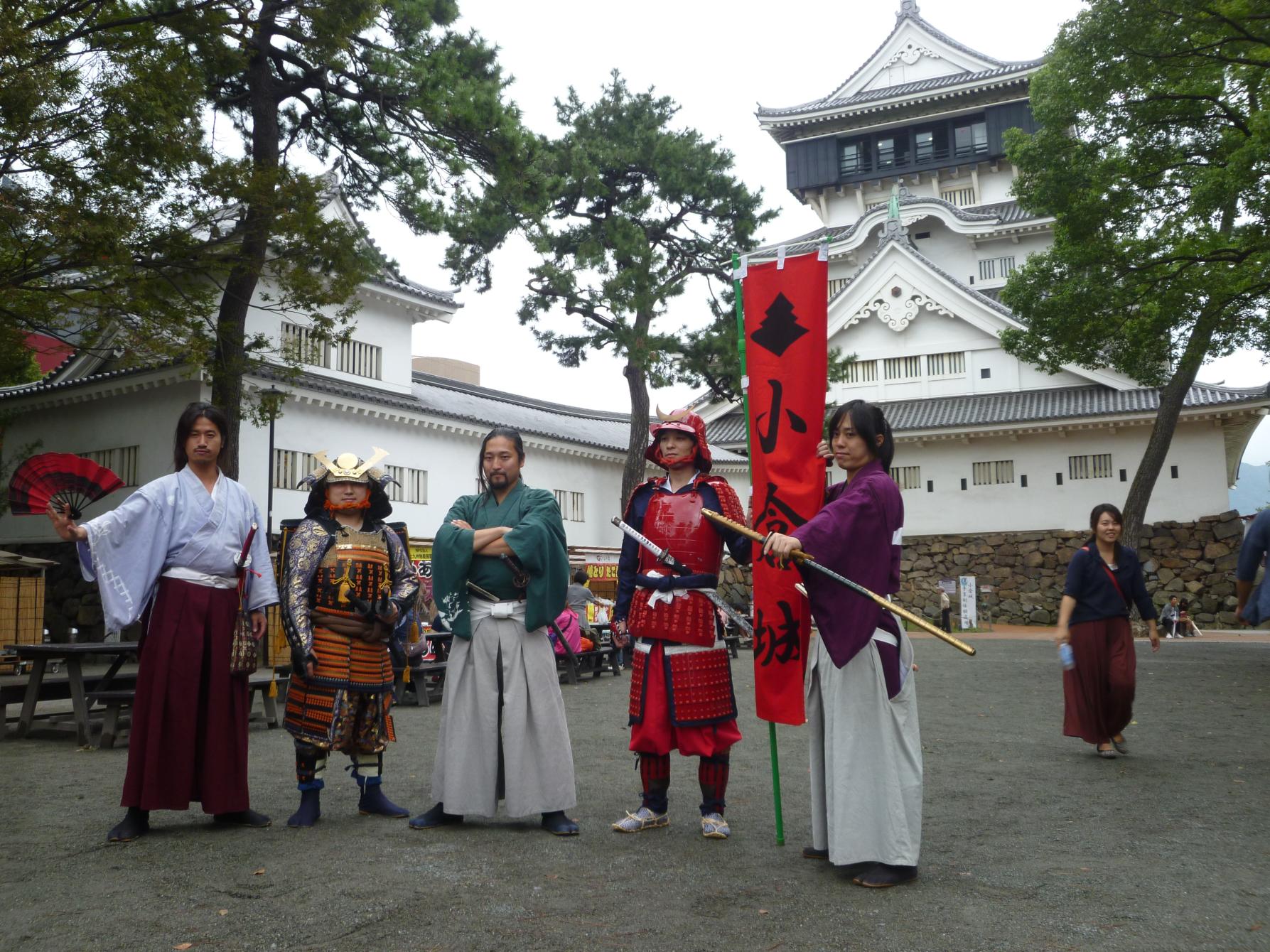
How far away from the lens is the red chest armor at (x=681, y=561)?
15.4 ft

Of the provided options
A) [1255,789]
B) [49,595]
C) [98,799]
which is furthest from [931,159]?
[98,799]

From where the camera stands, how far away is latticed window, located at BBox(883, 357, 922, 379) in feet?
95.7

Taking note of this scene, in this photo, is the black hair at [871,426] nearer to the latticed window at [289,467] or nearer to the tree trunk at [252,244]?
the tree trunk at [252,244]

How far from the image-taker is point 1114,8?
12.0 metres

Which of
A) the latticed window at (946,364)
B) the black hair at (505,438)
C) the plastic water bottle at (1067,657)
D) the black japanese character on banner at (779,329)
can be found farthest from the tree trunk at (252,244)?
the latticed window at (946,364)

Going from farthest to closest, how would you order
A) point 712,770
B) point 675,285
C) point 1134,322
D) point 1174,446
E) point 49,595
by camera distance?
point 1174,446 → point 675,285 → point 49,595 → point 1134,322 → point 712,770

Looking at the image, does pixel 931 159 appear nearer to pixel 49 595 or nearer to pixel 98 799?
pixel 49 595

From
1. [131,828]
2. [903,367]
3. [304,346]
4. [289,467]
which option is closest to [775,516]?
[131,828]

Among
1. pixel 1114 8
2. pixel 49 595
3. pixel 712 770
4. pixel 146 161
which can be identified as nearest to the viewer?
pixel 712 770

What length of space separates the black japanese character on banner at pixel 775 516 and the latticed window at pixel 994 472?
24045 mm

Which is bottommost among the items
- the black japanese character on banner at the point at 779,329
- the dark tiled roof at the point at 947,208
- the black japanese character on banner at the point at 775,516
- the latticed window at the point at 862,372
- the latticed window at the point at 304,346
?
the black japanese character on banner at the point at 775,516

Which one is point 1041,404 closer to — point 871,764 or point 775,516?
point 775,516

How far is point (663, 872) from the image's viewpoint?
13.0 ft

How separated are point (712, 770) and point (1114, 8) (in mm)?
11515
